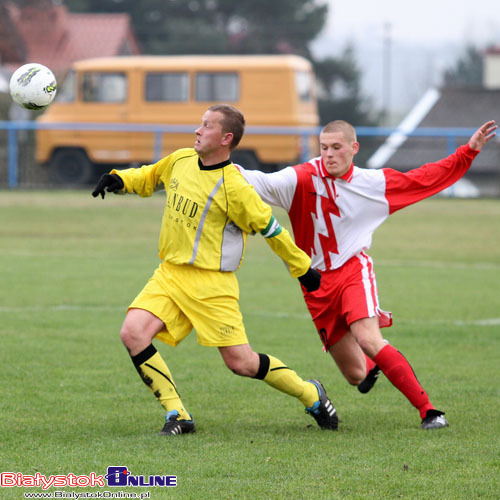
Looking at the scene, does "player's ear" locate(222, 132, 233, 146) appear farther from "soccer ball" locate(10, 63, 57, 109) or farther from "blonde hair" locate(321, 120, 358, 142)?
"soccer ball" locate(10, 63, 57, 109)

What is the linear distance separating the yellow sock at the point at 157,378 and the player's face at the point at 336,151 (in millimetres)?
1565

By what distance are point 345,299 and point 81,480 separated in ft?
6.83

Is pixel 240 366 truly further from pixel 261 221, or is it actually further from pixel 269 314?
pixel 269 314

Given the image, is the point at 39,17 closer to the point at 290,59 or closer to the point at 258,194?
the point at 290,59

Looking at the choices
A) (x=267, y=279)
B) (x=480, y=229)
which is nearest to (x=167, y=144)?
(x=480, y=229)

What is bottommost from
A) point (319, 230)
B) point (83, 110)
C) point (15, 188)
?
point (15, 188)

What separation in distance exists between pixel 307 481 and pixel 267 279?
26.5 feet

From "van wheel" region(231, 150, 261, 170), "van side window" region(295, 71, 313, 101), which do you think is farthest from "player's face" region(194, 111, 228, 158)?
"van side window" region(295, 71, 313, 101)

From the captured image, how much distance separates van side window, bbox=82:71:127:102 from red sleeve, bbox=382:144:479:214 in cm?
2043

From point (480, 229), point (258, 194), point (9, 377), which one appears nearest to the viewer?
point (258, 194)

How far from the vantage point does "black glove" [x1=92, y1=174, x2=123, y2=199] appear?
18.4 ft

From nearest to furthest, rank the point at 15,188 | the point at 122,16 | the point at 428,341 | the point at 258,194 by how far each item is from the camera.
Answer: the point at 258,194
the point at 428,341
the point at 15,188
the point at 122,16

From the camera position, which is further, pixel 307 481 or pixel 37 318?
pixel 37 318

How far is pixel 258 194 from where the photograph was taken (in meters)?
5.73
